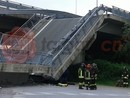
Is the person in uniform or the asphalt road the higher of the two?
the person in uniform

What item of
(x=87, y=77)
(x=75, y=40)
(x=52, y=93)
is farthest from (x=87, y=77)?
(x=75, y=40)

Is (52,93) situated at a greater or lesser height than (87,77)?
lesser

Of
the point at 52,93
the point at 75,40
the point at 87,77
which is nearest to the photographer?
the point at 52,93

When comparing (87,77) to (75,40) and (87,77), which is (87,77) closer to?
(87,77)

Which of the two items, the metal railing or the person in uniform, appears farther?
the metal railing

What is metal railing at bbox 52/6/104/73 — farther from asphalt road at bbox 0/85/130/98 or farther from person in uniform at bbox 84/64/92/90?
asphalt road at bbox 0/85/130/98

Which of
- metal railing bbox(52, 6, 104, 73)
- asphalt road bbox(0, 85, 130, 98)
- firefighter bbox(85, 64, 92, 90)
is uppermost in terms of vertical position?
metal railing bbox(52, 6, 104, 73)

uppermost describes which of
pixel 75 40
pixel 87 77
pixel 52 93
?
pixel 75 40

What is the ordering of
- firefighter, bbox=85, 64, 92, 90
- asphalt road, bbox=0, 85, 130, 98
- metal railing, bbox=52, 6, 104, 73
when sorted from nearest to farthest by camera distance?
asphalt road, bbox=0, 85, 130, 98 → firefighter, bbox=85, 64, 92, 90 → metal railing, bbox=52, 6, 104, 73

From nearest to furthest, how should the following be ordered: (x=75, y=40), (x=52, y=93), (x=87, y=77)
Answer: (x=52, y=93)
(x=87, y=77)
(x=75, y=40)

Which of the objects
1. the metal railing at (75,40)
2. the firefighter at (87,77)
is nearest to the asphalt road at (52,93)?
the firefighter at (87,77)

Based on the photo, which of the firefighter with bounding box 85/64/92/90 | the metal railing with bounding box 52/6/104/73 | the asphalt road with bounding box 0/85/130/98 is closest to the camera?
the asphalt road with bounding box 0/85/130/98

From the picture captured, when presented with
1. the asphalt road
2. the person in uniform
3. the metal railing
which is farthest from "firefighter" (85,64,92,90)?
the metal railing

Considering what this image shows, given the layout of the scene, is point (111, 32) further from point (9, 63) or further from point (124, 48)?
point (9, 63)
